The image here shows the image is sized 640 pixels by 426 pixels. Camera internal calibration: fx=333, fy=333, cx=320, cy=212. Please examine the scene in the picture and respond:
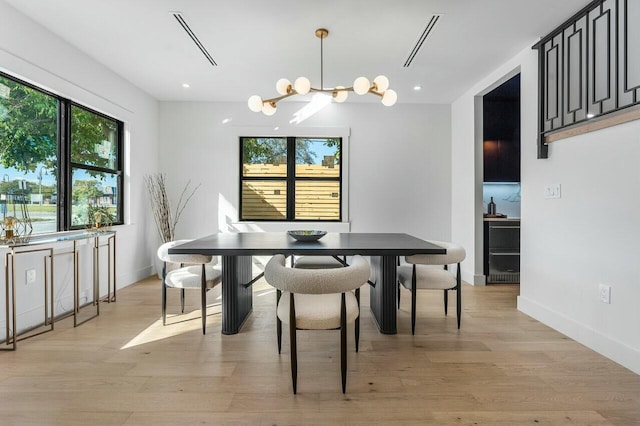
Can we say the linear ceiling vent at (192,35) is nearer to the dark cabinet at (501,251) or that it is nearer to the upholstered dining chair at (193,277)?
the upholstered dining chair at (193,277)

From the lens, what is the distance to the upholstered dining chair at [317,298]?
1771 millimetres

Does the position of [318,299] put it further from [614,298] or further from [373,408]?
[614,298]

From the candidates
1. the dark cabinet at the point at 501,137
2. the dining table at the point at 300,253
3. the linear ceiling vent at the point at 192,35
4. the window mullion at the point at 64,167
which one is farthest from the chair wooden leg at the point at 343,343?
the dark cabinet at the point at 501,137

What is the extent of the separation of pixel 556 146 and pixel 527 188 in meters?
0.53

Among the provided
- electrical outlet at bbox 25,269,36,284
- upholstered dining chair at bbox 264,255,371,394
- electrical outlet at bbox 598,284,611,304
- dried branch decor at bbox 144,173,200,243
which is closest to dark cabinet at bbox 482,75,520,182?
electrical outlet at bbox 598,284,611,304

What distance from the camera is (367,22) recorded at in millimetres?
2832

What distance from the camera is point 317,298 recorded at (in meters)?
2.14

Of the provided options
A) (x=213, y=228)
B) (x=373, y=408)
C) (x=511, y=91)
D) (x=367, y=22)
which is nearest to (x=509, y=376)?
(x=373, y=408)

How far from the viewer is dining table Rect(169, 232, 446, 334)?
2420mm

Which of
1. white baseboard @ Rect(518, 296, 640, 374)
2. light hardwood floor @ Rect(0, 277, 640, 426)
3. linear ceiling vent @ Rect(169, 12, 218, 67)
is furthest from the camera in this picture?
linear ceiling vent @ Rect(169, 12, 218, 67)

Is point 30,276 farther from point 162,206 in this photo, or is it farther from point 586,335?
point 586,335

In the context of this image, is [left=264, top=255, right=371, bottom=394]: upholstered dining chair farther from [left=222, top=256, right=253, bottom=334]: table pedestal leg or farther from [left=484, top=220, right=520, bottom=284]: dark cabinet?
[left=484, top=220, right=520, bottom=284]: dark cabinet

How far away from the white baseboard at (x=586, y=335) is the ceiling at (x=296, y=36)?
2.53 meters

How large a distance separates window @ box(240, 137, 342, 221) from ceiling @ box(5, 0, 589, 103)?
3.51 feet
